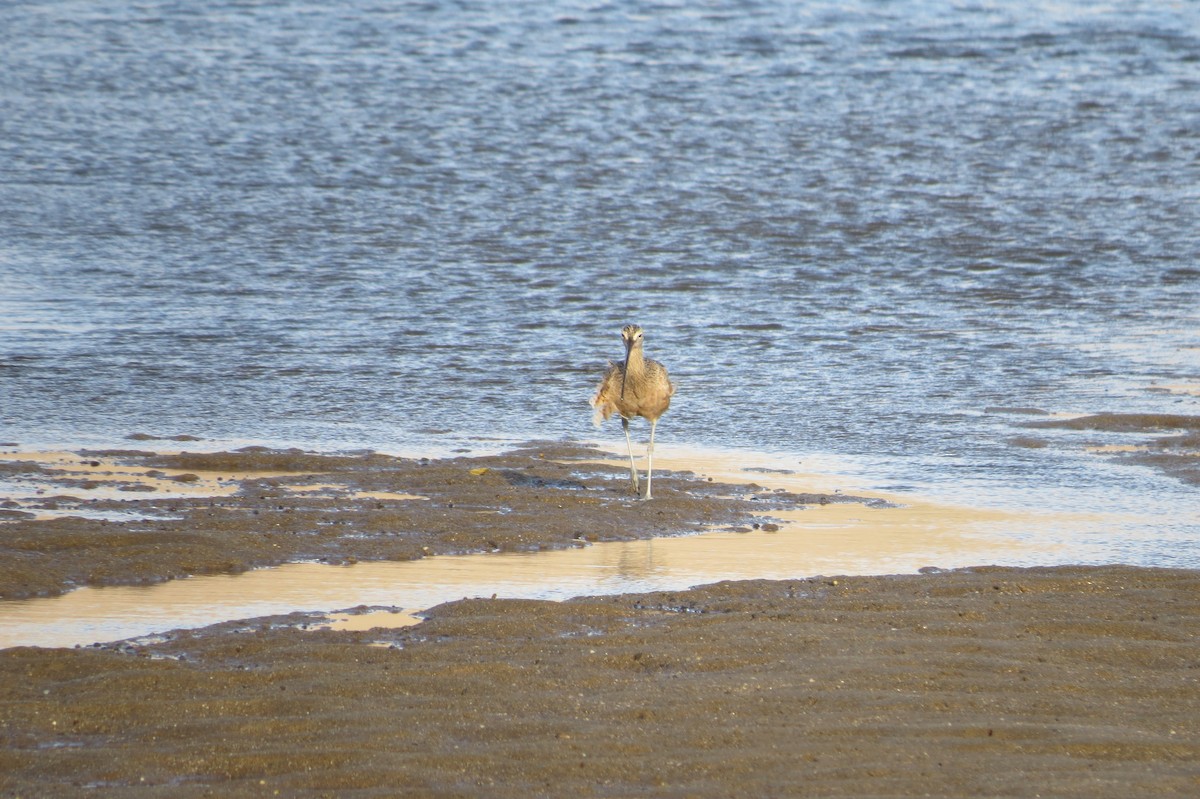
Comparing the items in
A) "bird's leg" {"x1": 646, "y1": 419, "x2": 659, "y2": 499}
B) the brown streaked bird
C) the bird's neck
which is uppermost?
the bird's neck

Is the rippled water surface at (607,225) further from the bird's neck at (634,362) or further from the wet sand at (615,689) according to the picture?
the wet sand at (615,689)

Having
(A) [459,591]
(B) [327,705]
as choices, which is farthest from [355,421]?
(B) [327,705]

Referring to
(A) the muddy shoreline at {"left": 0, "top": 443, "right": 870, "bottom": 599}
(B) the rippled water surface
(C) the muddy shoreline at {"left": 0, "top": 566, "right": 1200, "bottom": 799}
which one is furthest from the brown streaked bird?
(C) the muddy shoreline at {"left": 0, "top": 566, "right": 1200, "bottom": 799}

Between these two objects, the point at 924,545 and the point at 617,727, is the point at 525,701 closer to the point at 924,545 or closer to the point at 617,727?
the point at 617,727

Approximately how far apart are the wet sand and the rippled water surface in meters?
2.19

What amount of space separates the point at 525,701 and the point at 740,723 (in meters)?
0.77

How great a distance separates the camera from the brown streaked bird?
11.0 meters

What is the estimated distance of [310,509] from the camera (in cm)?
938

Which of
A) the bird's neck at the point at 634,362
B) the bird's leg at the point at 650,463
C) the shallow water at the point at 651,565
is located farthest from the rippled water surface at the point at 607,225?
the bird's neck at the point at 634,362

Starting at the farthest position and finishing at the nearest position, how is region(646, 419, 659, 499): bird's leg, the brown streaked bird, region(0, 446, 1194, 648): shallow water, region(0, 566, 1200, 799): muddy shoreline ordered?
the brown streaked bird, region(646, 419, 659, 499): bird's leg, region(0, 446, 1194, 648): shallow water, region(0, 566, 1200, 799): muddy shoreline

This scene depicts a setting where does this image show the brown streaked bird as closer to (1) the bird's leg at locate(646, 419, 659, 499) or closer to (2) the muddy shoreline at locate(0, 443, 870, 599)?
(1) the bird's leg at locate(646, 419, 659, 499)

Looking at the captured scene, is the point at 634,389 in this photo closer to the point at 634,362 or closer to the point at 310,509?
the point at 634,362

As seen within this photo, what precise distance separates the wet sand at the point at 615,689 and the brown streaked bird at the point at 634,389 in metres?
2.26

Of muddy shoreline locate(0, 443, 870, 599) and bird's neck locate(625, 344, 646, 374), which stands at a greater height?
bird's neck locate(625, 344, 646, 374)
